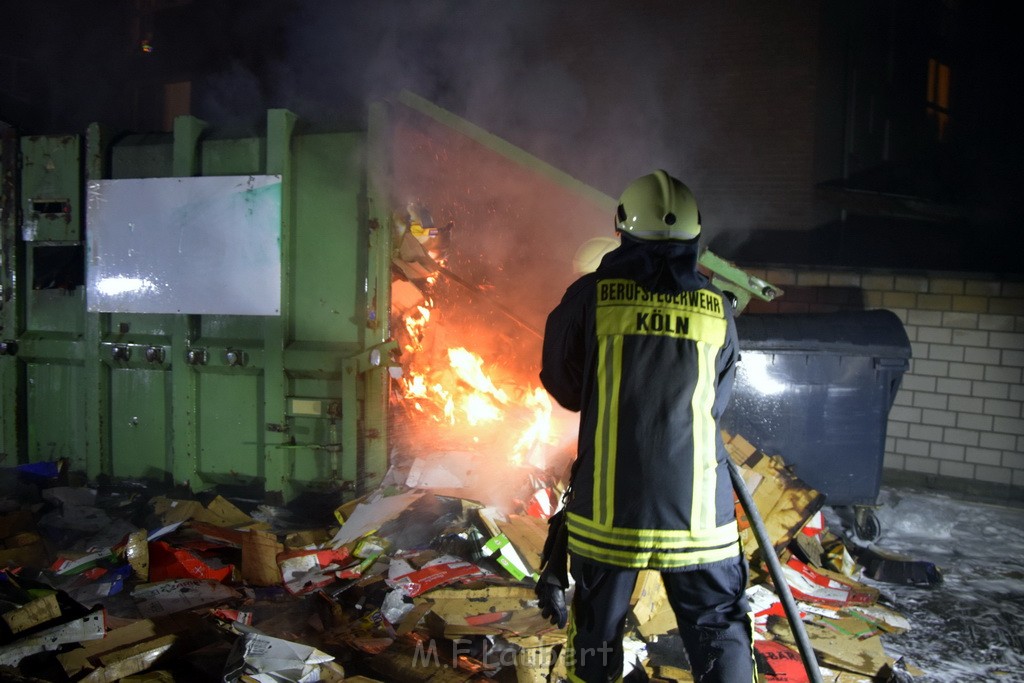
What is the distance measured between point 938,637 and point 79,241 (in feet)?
19.0

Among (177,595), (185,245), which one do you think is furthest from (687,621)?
(185,245)

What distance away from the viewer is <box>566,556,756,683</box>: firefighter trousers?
7.12ft

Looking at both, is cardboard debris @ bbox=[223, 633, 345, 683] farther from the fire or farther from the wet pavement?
the wet pavement

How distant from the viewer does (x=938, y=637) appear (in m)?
3.59

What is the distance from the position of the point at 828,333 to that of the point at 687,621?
3214mm

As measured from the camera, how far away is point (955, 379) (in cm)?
601

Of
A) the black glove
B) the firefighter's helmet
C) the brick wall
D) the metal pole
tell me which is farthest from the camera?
the brick wall

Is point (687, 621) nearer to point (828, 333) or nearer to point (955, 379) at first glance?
point (828, 333)

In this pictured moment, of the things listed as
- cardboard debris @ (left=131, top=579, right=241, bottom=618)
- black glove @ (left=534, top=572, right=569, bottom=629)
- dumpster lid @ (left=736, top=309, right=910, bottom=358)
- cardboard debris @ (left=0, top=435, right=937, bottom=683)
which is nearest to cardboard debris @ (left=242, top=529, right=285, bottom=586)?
cardboard debris @ (left=0, top=435, right=937, bottom=683)

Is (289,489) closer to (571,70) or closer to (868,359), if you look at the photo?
(868,359)

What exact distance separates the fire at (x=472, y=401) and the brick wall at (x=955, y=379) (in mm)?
3162

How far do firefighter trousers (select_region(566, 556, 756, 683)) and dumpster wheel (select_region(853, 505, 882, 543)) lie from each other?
10.6ft

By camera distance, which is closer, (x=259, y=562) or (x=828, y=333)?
(x=259, y=562)

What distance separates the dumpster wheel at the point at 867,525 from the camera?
16.2 ft
